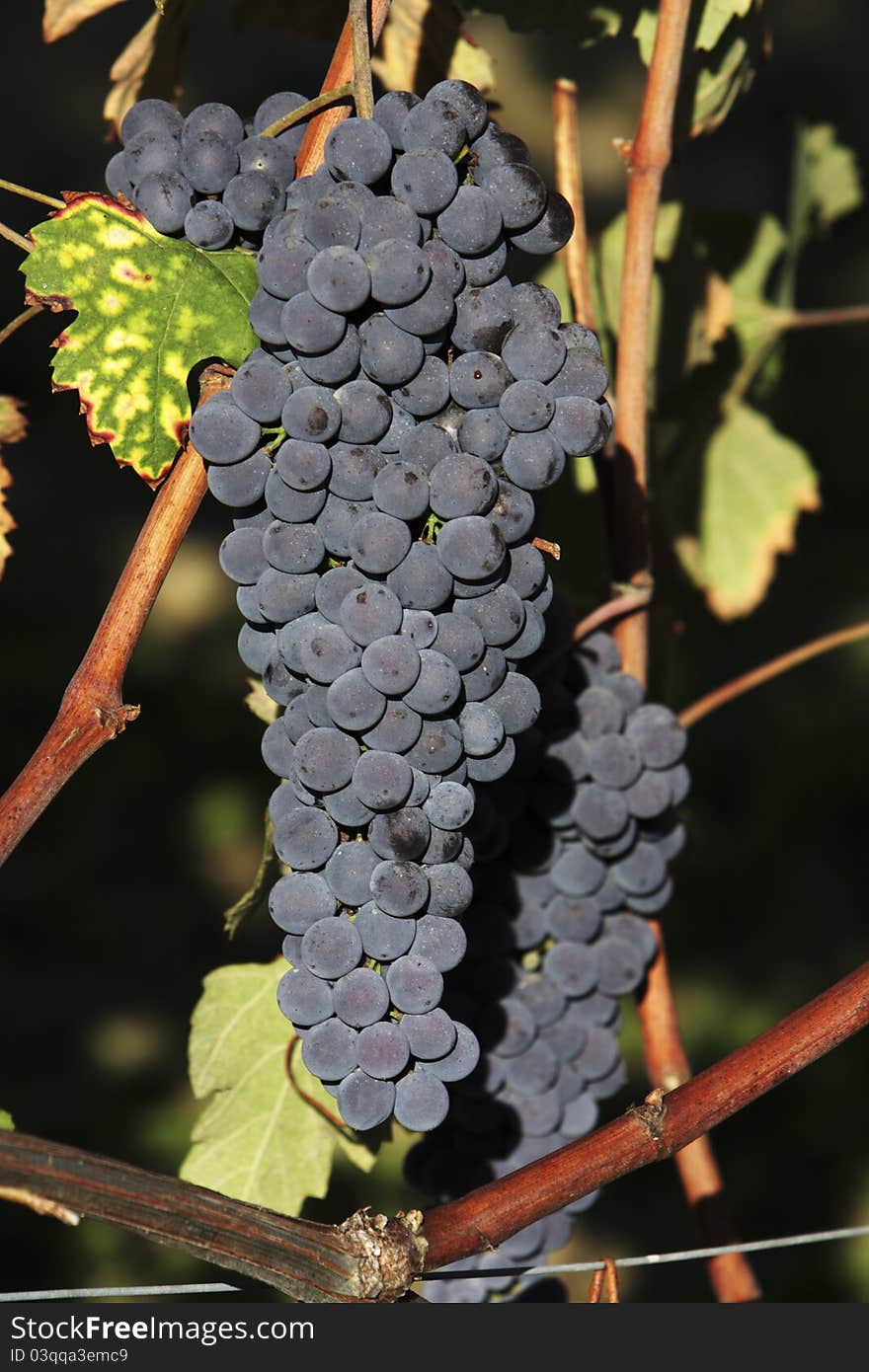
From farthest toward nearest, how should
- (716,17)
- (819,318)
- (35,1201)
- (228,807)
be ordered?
(228,807)
(819,318)
(716,17)
(35,1201)

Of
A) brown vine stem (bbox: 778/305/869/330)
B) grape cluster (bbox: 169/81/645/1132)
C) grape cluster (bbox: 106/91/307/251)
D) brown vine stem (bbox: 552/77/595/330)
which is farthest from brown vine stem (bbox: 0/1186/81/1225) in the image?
brown vine stem (bbox: 778/305/869/330)

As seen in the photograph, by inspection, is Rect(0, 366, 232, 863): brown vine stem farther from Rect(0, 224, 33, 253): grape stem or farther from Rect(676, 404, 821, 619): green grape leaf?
Rect(676, 404, 821, 619): green grape leaf

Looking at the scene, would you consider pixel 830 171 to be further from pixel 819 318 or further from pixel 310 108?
pixel 310 108

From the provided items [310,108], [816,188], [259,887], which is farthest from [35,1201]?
[816,188]

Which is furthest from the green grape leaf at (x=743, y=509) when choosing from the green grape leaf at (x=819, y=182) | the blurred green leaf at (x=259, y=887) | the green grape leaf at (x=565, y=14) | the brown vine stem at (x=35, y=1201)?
the brown vine stem at (x=35, y=1201)

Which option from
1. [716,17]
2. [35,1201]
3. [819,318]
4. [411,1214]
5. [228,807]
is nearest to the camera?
[35,1201]

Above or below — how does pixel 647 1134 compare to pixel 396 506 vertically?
below

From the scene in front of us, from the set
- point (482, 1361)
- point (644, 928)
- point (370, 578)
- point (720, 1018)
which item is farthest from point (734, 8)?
point (720, 1018)
